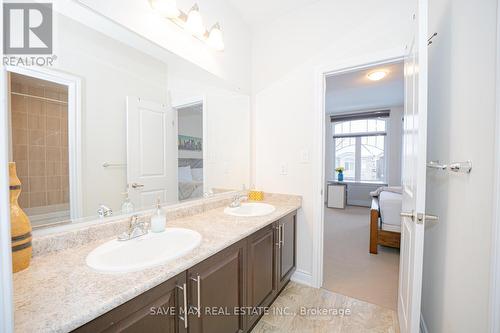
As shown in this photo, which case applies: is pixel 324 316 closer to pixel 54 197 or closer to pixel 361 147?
pixel 54 197

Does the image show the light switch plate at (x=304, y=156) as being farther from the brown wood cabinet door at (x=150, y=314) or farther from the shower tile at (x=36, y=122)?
the shower tile at (x=36, y=122)

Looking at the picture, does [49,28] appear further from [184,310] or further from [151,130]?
[184,310]

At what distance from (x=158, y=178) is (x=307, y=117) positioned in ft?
4.70

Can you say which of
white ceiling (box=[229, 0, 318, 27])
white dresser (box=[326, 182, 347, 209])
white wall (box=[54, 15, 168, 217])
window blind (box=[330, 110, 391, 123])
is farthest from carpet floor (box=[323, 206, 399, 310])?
window blind (box=[330, 110, 391, 123])

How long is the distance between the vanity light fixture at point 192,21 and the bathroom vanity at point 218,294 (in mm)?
1517

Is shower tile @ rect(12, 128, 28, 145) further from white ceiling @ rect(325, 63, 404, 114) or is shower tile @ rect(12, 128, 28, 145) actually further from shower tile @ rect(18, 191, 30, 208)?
white ceiling @ rect(325, 63, 404, 114)

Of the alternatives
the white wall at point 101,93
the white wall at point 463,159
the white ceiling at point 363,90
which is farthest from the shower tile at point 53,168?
the white ceiling at point 363,90

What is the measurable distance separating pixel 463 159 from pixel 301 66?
4.94 ft

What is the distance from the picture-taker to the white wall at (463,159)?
0.83 meters

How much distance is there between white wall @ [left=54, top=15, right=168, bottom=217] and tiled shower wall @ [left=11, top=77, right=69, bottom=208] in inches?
3.5

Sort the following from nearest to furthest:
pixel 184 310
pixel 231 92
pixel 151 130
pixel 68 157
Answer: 1. pixel 184 310
2. pixel 68 157
3. pixel 151 130
4. pixel 231 92

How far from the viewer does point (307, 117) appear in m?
2.01

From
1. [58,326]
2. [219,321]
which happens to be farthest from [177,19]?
[219,321]

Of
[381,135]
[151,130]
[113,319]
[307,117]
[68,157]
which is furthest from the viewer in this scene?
[381,135]
